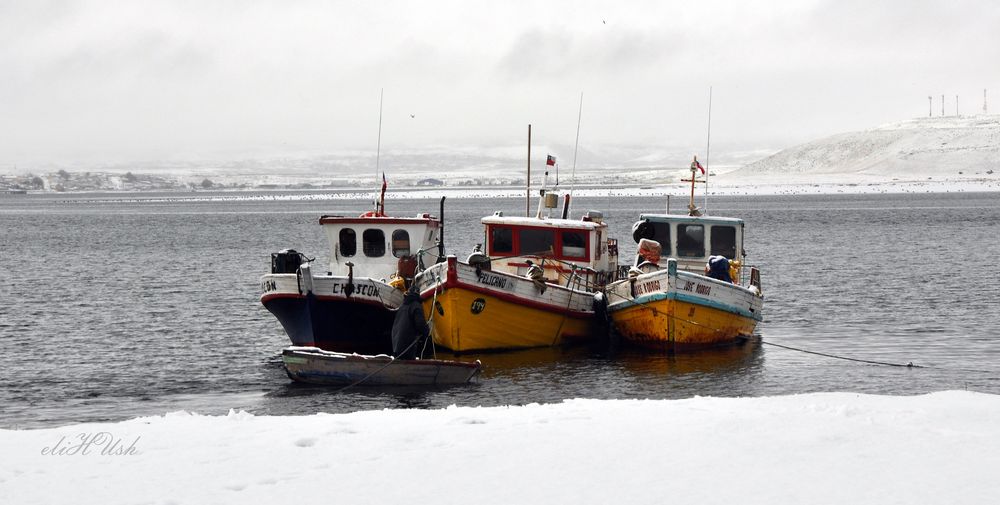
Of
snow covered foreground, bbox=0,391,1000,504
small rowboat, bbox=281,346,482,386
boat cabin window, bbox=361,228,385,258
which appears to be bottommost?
small rowboat, bbox=281,346,482,386

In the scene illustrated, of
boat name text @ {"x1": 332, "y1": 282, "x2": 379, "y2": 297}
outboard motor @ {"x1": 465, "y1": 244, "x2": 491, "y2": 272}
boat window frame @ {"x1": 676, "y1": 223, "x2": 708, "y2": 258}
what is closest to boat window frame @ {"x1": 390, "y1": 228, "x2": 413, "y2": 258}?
boat name text @ {"x1": 332, "y1": 282, "x2": 379, "y2": 297}

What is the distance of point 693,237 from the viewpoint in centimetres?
2994

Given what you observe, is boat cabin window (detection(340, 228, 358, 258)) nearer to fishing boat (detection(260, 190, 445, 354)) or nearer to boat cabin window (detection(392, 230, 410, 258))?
fishing boat (detection(260, 190, 445, 354))

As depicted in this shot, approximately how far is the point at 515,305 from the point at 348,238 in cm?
526

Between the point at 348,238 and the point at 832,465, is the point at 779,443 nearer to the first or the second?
the point at 832,465

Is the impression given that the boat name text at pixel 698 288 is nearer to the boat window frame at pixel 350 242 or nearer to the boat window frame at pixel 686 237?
the boat window frame at pixel 686 237

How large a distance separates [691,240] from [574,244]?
156 inches

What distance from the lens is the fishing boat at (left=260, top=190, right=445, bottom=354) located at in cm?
2544

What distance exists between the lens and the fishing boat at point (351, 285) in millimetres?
25438

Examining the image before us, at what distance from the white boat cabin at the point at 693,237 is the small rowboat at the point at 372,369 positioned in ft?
32.5

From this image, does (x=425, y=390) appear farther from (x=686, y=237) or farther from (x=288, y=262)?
(x=686, y=237)

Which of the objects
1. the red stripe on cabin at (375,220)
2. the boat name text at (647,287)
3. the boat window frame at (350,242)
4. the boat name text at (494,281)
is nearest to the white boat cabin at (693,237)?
the boat name text at (647,287)

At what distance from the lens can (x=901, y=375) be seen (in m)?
22.8

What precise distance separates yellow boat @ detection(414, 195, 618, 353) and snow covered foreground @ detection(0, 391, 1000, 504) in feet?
36.1
